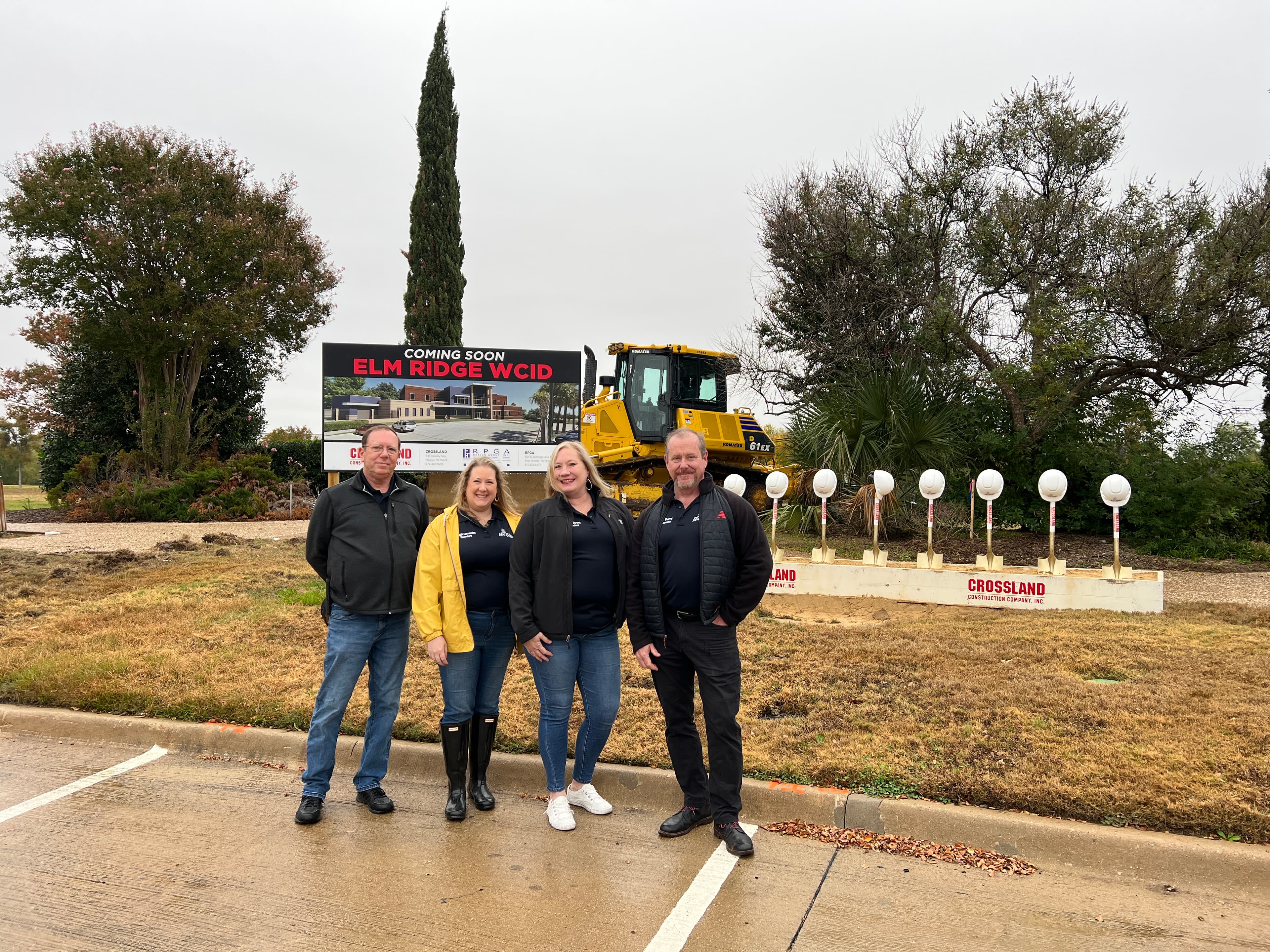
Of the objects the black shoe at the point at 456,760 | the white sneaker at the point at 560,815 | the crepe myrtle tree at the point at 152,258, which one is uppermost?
the crepe myrtle tree at the point at 152,258

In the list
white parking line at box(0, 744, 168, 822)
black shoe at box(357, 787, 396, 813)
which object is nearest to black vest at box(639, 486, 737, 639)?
black shoe at box(357, 787, 396, 813)

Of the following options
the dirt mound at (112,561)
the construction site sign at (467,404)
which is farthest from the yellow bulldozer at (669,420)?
the dirt mound at (112,561)

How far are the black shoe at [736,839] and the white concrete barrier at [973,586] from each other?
4849 millimetres

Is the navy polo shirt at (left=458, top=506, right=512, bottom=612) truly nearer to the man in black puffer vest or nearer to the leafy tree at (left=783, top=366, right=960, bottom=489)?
the man in black puffer vest

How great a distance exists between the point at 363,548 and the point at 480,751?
1152mm

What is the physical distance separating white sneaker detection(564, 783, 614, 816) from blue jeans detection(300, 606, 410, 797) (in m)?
0.96

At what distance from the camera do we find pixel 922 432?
14.0 meters

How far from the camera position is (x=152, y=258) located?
22.2 m

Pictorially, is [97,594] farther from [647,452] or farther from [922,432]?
Result: [922,432]

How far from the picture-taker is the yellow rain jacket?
4.08m

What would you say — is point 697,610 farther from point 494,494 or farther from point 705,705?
point 494,494

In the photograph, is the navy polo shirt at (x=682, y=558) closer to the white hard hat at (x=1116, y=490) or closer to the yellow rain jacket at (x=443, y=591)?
the yellow rain jacket at (x=443, y=591)

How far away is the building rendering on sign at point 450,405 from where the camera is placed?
13.9 m

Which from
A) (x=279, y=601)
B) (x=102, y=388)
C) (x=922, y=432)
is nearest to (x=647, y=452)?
(x=922, y=432)
